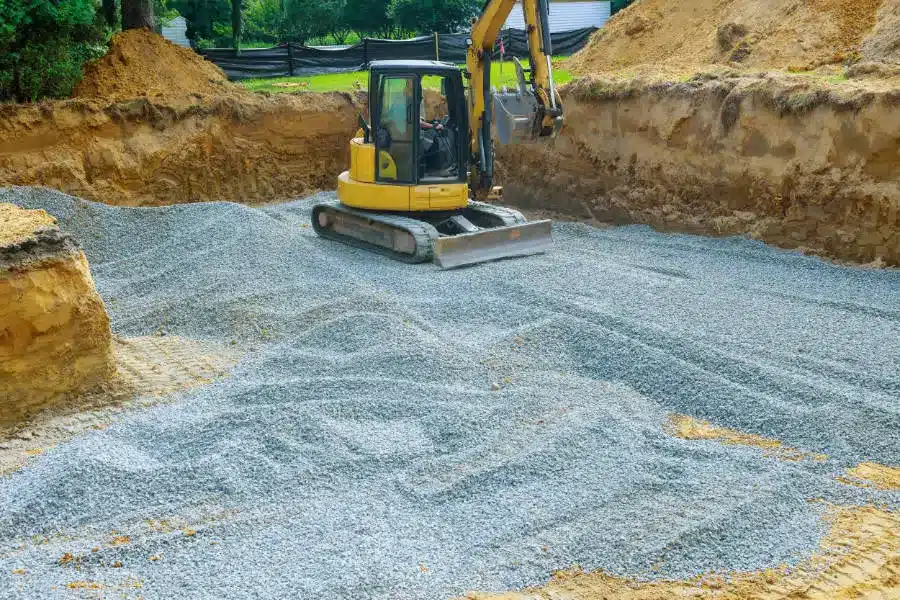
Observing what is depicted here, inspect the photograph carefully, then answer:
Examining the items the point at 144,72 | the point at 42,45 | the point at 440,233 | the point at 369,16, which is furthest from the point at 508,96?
the point at 369,16

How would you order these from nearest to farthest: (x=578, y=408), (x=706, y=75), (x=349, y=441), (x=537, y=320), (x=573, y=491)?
(x=573, y=491), (x=349, y=441), (x=578, y=408), (x=537, y=320), (x=706, y=75)

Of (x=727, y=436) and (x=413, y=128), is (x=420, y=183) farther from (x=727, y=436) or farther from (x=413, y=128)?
(x=727, y=436)

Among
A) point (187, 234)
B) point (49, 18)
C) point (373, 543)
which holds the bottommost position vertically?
point (373, 543)

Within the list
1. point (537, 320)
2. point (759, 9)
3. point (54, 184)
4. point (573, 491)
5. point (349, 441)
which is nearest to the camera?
point (573, 491)

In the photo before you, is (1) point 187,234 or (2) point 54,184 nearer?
(1) point 187,234

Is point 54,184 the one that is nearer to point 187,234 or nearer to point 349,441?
point 187,234

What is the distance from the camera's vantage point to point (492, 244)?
10.7 meters

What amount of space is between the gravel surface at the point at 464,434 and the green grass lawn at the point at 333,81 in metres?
6.91

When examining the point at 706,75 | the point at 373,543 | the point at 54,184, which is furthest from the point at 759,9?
the point at 373,543

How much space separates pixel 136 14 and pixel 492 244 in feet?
32.5

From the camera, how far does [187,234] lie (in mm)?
11398

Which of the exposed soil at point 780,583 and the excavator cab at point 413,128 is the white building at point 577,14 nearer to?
the excavator cab at point 413,128

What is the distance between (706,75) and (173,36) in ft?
108

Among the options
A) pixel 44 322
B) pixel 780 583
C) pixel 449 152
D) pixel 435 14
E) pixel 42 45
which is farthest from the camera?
pixel 435 14
